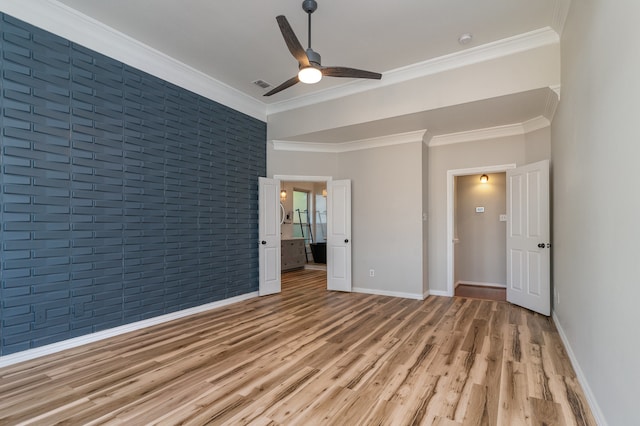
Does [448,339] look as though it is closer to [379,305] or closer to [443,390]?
[443,390]

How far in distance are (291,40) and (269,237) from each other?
3.64 m

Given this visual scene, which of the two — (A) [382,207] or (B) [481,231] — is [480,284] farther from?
(A) [382,207]

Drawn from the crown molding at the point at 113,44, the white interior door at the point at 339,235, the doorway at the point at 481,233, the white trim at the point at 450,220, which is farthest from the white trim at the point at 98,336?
the doorway at the point at 481,233

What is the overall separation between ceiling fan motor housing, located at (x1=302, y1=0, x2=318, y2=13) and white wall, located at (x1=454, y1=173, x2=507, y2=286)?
16.2 feet

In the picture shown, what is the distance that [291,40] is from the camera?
2742 millimetres

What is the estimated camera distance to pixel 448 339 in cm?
354

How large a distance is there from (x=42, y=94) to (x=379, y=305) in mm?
4815

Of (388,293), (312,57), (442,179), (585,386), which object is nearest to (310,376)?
(585,386)

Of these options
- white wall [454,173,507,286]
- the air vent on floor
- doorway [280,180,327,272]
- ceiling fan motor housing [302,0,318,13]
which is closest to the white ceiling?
ceiling fan motor housing [302,0,318,13]

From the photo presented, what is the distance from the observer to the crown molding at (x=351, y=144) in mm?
5492

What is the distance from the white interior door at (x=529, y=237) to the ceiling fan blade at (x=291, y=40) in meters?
3.52

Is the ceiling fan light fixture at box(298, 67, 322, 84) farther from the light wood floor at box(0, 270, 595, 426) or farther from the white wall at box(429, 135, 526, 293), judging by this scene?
the white wall at box(429, 135, 526, 293)

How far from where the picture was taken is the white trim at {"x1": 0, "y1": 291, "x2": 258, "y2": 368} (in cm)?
299

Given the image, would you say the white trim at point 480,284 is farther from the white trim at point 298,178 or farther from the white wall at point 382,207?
the white trim at point 298,178
